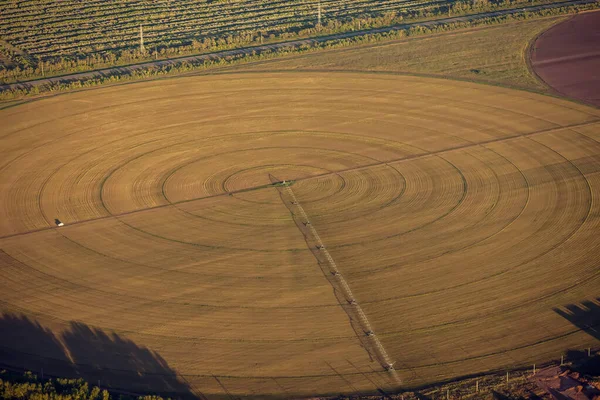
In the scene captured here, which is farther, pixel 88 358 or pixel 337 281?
pixel 337 281

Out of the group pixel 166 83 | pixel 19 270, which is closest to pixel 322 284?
pixel 19 270

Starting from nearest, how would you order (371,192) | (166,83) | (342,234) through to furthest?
(342,234), (371,192), (166,83)

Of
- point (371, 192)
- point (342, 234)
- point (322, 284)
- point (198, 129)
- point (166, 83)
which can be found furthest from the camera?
point (166, 83)

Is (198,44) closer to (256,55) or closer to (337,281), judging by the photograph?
(256,55)

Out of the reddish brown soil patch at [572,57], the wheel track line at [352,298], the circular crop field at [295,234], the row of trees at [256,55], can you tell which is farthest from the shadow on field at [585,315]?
the row of trees at [256,55]

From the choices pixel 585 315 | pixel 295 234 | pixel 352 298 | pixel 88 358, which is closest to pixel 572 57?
pixel 295 234

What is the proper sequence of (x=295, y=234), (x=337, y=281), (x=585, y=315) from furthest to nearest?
(x=295, y=234) → (x=337, y=281) → (x=585, y=315)

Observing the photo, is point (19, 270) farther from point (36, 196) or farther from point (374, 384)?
point (374, 384)
